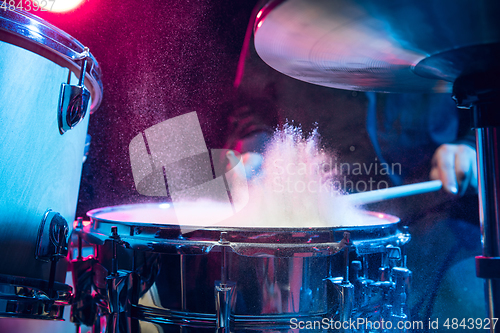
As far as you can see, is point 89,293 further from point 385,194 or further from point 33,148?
point 385,194

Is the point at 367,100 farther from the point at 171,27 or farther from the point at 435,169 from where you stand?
the point at 171,27

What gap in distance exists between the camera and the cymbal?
0.37 meters

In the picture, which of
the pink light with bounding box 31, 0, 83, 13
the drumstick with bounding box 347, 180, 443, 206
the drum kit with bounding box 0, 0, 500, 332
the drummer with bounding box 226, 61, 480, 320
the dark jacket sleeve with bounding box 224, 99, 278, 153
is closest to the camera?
the drum kit with bounding box 0, 0, 500, 332

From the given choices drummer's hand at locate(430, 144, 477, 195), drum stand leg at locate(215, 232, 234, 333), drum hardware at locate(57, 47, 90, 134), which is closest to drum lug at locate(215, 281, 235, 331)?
drum stand leg at locate(215, 232, 234, 333)

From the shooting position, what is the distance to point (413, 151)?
1522 mm

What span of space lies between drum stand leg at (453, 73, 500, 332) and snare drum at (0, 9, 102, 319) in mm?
734

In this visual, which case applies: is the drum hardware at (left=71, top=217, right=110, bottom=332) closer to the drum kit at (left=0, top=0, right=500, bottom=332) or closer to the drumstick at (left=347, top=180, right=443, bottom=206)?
the drum kit at (left=0, top=0, right=500, bottom=332)

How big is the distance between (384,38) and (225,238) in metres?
0.40

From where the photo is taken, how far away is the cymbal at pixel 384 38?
37 cm

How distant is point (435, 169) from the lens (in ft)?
4.84

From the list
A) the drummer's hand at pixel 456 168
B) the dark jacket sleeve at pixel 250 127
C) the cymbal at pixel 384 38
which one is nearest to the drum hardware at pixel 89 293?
the cymbal at pixel 384 38

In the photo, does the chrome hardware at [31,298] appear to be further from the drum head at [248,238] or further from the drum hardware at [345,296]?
the drum hardware at [345,296]

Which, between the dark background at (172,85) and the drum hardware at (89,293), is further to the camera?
the dark background at (172,85)

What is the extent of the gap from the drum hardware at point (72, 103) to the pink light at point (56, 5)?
2.53 feet
